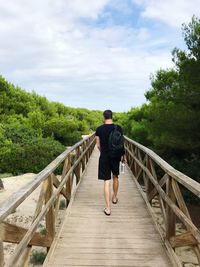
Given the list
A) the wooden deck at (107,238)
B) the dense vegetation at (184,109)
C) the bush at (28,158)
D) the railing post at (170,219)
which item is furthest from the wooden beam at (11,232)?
the bush at (28,158)

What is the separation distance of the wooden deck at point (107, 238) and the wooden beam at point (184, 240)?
19 centimetres

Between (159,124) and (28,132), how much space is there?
1432cm

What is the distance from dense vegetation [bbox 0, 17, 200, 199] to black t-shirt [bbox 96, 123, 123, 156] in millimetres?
3777

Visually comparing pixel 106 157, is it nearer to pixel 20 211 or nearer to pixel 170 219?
pixel 170 219

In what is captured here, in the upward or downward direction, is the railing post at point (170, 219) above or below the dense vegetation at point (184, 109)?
below

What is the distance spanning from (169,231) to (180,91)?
5942 millimetres

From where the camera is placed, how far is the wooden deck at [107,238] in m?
4.37

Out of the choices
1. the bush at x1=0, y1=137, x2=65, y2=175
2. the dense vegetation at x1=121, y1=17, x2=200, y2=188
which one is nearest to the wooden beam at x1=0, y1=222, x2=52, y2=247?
the dense vegetation at x1=121, y1=17, x2=200, y2=188

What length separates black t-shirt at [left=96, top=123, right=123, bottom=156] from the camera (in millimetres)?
6184

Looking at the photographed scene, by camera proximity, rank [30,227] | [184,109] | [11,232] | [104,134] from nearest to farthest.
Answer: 1. [11,232]
2. [30,227]
3. [104,134]
4. [184,109]

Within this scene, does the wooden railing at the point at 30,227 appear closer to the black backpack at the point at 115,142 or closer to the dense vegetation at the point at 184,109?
the black backpack at the point at 115,142

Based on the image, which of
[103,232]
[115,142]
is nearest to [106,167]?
[115,142]

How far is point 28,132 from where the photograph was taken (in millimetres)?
23469

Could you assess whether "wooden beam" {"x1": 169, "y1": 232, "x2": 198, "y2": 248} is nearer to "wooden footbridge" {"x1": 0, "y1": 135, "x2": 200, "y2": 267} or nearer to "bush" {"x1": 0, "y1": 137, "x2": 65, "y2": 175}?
"wooden footbridge" {"x1": 0, "y1": 135, "x2": 200, "y2": 267}
